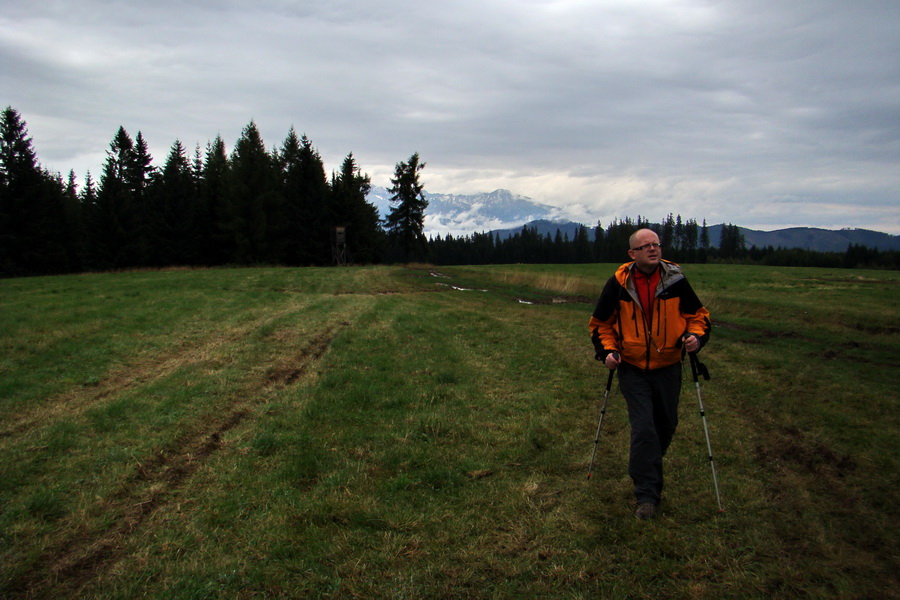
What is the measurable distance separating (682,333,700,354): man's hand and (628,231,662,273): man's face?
0.73 m

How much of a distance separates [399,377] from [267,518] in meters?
4.74

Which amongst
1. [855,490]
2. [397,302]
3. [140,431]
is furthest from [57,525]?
[397,302]

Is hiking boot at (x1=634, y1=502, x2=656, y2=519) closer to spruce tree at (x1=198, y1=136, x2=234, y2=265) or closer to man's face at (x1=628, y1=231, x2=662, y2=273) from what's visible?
man's face at (x1=628, y1=231, x2=662, y2=273)

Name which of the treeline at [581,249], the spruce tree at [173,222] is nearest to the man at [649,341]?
the spruce tree at [173,222]

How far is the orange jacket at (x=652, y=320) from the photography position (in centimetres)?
479

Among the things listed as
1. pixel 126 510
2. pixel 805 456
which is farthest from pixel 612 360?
pixel 126 510

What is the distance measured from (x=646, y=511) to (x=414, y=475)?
2275mm

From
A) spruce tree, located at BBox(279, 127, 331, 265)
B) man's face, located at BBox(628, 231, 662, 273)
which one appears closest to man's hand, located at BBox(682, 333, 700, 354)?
man's face, located at BBox(628, 231, 662, 273)

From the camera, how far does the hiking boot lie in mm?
4488

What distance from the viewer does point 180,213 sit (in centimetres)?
5228

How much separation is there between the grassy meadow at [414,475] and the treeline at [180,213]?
1660 inches

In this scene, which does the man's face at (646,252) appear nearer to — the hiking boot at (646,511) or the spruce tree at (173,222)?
the hiking boot at (646,511)

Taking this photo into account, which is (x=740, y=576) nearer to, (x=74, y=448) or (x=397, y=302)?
(x=74, y=448)

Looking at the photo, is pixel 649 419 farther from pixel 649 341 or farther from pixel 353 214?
pixel 353 214
